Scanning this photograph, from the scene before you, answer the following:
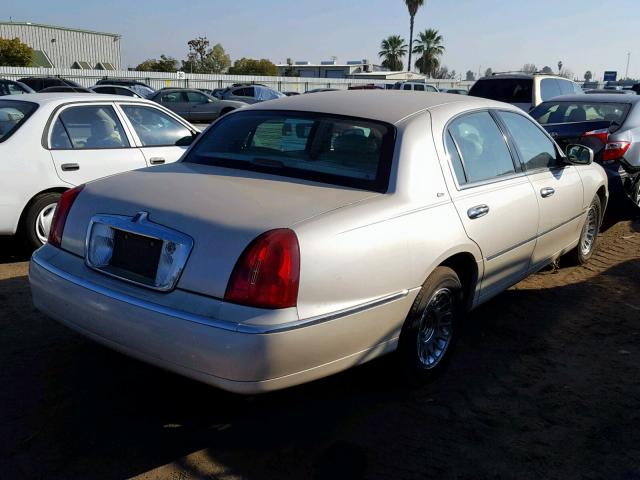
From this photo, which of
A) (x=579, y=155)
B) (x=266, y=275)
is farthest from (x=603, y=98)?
(x=266, y=275)

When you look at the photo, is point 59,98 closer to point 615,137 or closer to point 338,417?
point 338,417

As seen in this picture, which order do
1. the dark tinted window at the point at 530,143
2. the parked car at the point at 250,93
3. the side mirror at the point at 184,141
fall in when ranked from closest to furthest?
the dark tinted window at the point at 530,143 < the side mirror at the point at 184,141 < the parked car at the point at 250,93

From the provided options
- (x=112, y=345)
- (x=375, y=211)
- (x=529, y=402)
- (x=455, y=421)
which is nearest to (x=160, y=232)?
(x=112, y=345)

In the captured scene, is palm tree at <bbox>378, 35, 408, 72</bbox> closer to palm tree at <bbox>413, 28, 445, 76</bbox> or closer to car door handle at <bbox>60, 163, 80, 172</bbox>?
palm tree at <bbox>413, 28, 445, 76</bbox>

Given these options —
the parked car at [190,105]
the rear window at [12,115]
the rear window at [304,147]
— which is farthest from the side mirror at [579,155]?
the parked car at [190,105]

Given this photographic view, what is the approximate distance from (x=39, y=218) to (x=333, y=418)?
376cm

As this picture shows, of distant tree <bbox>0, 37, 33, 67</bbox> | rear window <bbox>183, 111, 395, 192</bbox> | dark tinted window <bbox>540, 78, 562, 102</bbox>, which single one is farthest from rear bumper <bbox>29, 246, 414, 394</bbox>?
distant tree <bbox>0, 37, 33, 67</bbox>

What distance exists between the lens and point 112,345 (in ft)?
10.2

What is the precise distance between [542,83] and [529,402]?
36.5 ft

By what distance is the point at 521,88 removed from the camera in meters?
13.4

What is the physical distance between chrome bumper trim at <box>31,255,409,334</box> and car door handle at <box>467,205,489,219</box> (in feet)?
2.51

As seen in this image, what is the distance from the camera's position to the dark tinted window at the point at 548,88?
13391mm

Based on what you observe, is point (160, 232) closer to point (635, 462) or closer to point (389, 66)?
point (635, 462)

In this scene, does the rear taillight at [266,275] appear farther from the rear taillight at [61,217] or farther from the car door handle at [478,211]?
the car door handle at [478,211]
